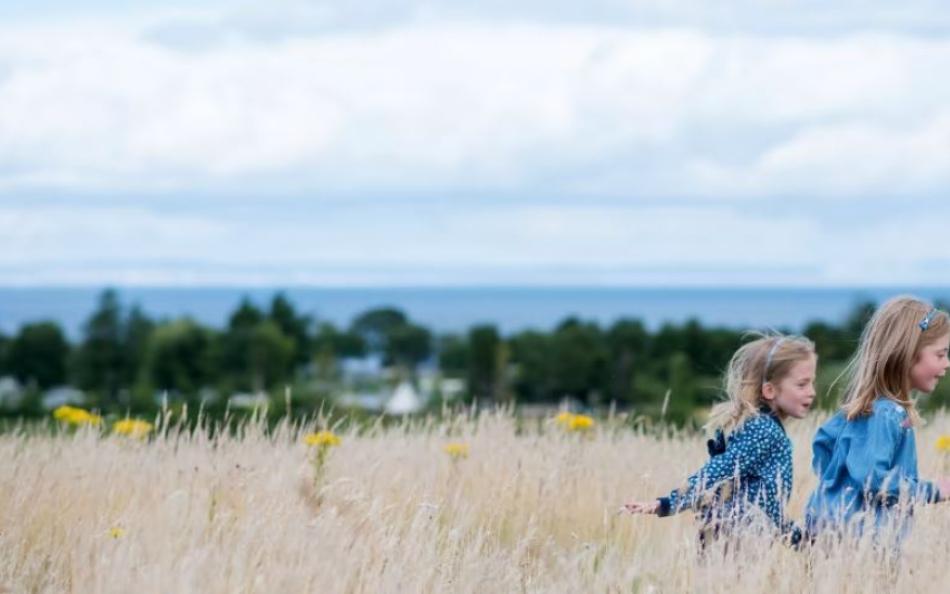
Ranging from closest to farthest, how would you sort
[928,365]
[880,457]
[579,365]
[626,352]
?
[880,457] < [928,365] < [626,352] < [579,365]

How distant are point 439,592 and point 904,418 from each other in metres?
2.00

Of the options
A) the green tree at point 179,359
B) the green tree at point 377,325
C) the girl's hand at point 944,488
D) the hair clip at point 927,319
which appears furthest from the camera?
the green tree at point 377,325

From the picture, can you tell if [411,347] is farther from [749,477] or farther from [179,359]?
[749,477]

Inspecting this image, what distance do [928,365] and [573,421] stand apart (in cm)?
256

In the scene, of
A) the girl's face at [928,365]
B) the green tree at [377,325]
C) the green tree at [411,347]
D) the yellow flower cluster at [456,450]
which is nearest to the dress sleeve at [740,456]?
the girl's face at [928,365]

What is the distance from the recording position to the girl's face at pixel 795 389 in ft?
20.5

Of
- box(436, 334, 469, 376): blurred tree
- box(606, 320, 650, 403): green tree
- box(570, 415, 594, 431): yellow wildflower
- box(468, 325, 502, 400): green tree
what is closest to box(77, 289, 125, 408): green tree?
box(468, 325, 502, 400): green tree

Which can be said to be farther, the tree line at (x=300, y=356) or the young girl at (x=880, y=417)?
the tree line at (x=300, y=356)

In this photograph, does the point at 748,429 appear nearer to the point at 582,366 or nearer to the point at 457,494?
the point at 457,494

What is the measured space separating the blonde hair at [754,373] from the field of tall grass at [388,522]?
1.76 feet

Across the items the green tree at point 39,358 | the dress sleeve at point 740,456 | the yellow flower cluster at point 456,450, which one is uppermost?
the dress sleeve at point 740,456

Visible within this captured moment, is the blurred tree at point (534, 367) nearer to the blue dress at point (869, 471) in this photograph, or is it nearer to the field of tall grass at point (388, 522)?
the field of tall grass at point (388, 522)

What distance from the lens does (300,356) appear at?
283 ft

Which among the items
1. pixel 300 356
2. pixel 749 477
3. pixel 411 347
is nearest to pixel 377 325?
pixel 411 347
